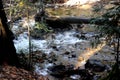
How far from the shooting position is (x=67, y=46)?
14.4 m

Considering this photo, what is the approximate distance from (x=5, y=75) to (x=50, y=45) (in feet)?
24.3

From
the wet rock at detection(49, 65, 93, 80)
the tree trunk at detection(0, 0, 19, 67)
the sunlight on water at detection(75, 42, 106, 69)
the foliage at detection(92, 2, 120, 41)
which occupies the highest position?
the foliage at detection(92, 2, 120, 41)

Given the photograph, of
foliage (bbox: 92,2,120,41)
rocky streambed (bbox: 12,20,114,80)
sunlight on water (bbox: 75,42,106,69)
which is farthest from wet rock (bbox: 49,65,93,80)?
foliage (bbox: 92,2,120,41)

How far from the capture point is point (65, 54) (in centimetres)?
1311

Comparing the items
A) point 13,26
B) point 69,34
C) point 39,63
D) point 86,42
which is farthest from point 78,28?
point 39,63

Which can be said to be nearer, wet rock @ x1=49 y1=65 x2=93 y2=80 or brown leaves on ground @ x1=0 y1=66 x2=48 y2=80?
brown leaves on ground @ x1=0 y1=66 x2=48 y2=80

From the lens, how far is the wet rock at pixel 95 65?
425 inches

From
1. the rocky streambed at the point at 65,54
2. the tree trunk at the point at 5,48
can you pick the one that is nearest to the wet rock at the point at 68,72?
the rocky streambed at the point at 65,54

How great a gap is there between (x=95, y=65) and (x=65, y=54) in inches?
89.6

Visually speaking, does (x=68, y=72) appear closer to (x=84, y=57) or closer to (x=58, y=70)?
(x=58, y=70)

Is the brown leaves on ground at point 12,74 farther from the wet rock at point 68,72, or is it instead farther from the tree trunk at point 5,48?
the wet rock at point 68,72

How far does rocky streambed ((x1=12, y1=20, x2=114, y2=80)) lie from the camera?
1050 centimetres

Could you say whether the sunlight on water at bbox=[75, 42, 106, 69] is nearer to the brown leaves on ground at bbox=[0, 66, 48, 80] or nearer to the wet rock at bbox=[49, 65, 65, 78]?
the wet rock at bbox=[49, 65, 65, 78]

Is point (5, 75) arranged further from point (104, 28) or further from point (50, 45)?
point (50, 45)
